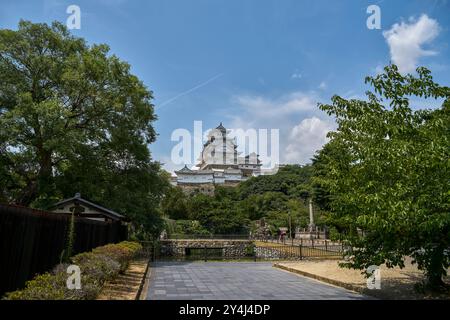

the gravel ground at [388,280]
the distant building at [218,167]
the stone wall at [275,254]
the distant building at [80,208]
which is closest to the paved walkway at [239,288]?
the gravel ground at [388,280]

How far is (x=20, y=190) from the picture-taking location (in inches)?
818

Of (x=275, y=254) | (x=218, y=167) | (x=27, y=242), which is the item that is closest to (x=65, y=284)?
(x=27, y=242)

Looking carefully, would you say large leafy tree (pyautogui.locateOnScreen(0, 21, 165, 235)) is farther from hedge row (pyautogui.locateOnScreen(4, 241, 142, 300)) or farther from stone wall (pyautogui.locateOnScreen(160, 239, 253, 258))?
stone wall (pyautogui.locateOnScreen(160, 239, 253, 258))

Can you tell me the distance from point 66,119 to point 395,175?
48.1 ft

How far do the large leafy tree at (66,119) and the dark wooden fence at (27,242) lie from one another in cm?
917

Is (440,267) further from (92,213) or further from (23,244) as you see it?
(92,213)

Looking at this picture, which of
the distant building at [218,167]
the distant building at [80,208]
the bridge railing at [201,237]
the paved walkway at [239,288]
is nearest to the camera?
the paved walkway at [239,288]

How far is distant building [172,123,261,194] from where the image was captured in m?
96.9

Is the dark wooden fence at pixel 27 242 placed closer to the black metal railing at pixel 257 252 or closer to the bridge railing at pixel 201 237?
the black metal railing at pixel 257 252

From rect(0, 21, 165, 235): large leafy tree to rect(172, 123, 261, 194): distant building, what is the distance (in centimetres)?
7300

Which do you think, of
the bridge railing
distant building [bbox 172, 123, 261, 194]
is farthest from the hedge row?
distant building [bbox 172, 123, 261, 194]

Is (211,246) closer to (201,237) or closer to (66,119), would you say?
(201,237)

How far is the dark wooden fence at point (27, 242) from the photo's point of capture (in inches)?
233
